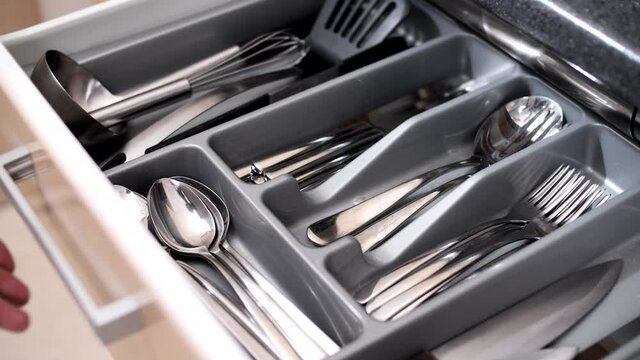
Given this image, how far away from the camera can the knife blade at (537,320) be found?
50cm

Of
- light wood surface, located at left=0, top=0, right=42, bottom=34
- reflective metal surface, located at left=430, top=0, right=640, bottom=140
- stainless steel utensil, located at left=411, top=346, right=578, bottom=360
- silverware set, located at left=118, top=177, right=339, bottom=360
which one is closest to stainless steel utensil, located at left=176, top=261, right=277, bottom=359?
silverware set, located at left=118, top=177, right=339, bottom=360

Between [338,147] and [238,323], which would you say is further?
[338,147]

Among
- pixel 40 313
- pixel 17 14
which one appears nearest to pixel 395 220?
pixel 40 313

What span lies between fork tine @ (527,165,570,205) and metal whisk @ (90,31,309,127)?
0.96 ft

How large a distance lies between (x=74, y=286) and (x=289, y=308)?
6.1 inches

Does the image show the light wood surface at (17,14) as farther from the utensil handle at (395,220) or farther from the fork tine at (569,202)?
the fork tine at (569,202)

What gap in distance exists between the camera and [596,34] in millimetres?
513

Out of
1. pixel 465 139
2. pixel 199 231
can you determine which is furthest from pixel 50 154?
pixel 465 139

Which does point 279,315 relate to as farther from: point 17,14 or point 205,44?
point 17,14

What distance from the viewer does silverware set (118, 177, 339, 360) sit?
1.68 ft

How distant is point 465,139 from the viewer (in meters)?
0.69

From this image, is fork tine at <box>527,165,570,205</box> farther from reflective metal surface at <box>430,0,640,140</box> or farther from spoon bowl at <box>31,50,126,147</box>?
spoon bowl at <box>31,50,126,147</box>

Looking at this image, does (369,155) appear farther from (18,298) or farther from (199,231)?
(18,298)

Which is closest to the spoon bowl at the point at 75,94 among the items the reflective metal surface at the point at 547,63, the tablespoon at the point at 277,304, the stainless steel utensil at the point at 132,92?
the stainless steel utensil at the point at 132,92
